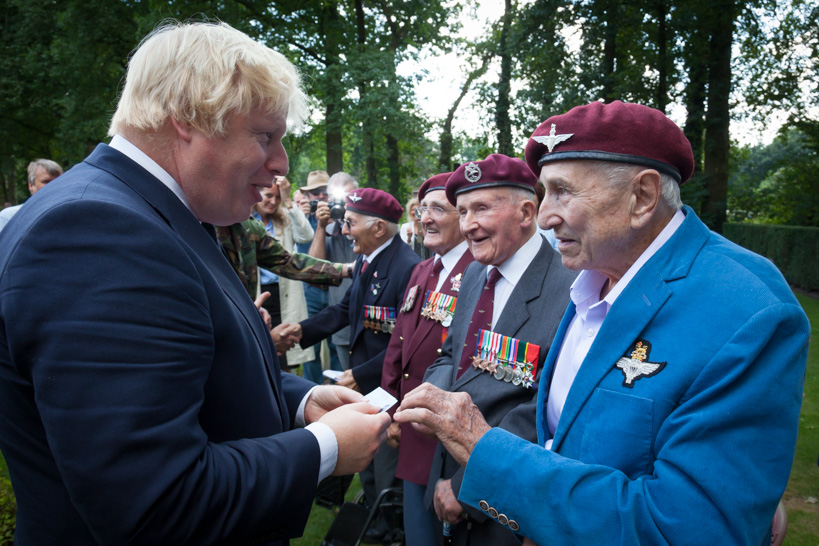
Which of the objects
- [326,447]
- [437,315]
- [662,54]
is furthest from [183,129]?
[662,54]

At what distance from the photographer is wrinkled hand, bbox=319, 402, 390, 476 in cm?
149

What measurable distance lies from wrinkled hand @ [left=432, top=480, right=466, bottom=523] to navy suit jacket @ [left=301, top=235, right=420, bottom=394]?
5.24ft

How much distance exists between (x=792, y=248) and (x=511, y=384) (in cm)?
1529

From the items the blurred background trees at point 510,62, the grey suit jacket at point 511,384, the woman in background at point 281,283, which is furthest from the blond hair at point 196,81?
the blurred background trees at point 510,62

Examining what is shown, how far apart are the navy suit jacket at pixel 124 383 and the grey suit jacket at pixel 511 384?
1141 millimetres

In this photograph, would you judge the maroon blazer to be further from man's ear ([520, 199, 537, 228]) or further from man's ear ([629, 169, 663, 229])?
man's ear ([629, 169, 663, 229])

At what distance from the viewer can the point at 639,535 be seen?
139cm

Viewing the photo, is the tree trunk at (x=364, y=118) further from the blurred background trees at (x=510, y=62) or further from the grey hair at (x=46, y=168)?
the grey hair at (x=46, y=168)

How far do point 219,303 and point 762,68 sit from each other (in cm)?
1923

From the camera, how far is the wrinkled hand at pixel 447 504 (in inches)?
93.3

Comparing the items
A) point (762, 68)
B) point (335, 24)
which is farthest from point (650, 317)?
point (762, 68)

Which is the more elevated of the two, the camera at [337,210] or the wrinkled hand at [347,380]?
the camera at [337,210]

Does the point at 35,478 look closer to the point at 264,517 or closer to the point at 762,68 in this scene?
the point at 264,517

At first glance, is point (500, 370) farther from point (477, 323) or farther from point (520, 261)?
point (520, 261)
